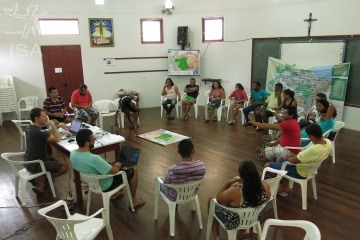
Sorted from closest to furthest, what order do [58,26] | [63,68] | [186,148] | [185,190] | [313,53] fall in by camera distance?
[186,148] → [185,190] → [313,53] → [58,26] → [63,68]

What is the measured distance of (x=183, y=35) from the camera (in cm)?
853

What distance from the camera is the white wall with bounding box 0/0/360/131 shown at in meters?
6.82

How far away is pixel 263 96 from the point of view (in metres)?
6.70

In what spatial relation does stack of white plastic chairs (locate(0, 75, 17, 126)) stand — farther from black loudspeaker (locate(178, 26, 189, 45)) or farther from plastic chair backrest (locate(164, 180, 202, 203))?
plastic chair backrest (locate(164, 180, 202, 203))

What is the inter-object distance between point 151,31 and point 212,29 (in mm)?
1807

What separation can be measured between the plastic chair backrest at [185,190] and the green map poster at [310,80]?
4.86 m

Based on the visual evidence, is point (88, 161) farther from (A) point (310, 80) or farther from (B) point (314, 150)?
(A) point (310, 80)

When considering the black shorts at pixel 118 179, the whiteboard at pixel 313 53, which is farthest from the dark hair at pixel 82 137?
the whiteboard at pixel 313 53

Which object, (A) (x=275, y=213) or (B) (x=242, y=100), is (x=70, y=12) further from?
(A) (x=275, y=213)

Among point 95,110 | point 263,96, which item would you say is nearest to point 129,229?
point 95,110

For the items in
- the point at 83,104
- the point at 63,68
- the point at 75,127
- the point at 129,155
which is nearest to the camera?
the point at 129,155

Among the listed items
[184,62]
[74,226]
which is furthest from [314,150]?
[184,62]

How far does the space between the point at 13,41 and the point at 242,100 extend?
585 centimetres

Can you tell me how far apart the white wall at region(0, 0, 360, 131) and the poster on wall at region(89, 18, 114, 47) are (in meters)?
0.13
